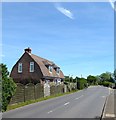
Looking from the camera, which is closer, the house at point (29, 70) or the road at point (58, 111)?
the road at point (58, 111)

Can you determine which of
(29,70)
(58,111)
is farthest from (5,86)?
(29,70)

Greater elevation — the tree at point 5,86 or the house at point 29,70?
the house at point 29,70

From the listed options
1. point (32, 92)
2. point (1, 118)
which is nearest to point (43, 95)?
point (32, 92)

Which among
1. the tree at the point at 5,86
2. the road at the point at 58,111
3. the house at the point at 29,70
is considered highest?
the house at the point at 29,70

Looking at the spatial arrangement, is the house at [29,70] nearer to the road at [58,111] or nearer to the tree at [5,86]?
the road at [58,111]

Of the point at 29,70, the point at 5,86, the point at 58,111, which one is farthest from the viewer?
the point at 29,70

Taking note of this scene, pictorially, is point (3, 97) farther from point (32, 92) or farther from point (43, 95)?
point (43, 95)

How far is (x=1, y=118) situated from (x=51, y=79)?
42.6 metres

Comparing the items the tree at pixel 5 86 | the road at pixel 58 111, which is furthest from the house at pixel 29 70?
the tree at pixel 5 86

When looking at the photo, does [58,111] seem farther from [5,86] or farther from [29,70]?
[29,70]

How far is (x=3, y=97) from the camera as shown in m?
20.9

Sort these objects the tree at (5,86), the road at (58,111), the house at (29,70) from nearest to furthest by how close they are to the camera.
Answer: the road at (58,111) < the tree at (5,86) < the house at (29,70)

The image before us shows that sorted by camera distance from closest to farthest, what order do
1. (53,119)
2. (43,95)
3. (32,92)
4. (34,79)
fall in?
(53,119) < (32,92) < (43,95) < (34,79)

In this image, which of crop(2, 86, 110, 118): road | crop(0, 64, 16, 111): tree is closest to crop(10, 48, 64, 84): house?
crop(2, 86, 110, 118): road
